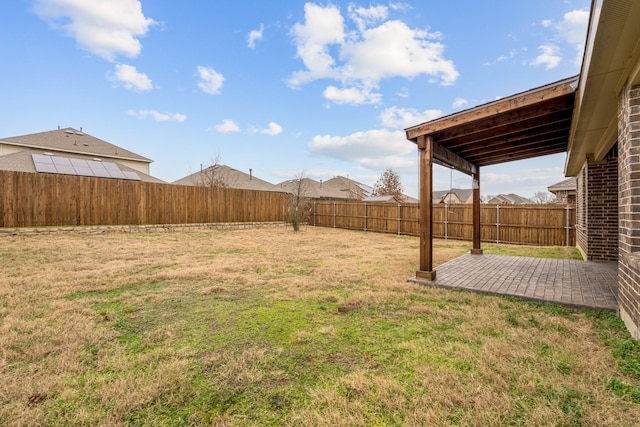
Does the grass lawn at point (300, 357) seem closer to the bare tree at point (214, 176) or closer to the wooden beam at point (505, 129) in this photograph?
the wooden beam at point (505, 129)

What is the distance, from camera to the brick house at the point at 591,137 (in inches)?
99.1

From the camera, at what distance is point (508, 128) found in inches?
202

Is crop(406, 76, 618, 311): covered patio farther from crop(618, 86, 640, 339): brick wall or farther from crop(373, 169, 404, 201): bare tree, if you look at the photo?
crop(373, 169, 404, 201): bare tree

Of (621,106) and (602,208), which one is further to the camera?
(602,208)

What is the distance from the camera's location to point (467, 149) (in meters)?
6.50

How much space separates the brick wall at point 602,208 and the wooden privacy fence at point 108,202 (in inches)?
563

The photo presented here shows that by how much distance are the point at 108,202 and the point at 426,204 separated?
12.4 metres

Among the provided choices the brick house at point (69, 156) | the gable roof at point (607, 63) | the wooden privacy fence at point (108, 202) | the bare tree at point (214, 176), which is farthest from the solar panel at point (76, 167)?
the gable roof at point (607, 63)

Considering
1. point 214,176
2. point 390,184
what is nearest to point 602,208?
point 214,176

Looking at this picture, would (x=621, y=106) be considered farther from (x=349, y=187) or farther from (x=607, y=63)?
(x=349, y=187)

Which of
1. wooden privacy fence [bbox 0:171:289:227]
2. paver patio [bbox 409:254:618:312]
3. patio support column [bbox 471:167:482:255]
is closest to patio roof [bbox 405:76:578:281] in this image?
paver patio [bbox 409:254:618:312]

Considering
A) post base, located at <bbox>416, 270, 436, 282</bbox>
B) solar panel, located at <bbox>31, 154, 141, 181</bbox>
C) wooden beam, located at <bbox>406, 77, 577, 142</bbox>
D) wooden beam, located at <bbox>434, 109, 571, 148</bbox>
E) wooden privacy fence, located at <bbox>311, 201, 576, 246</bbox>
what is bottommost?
post base, located at <bbox>416, 270, 436, 282</bbox>

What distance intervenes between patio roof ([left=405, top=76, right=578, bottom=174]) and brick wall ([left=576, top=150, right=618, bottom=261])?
0.91 meters

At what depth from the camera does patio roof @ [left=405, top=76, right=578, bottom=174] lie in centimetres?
407
